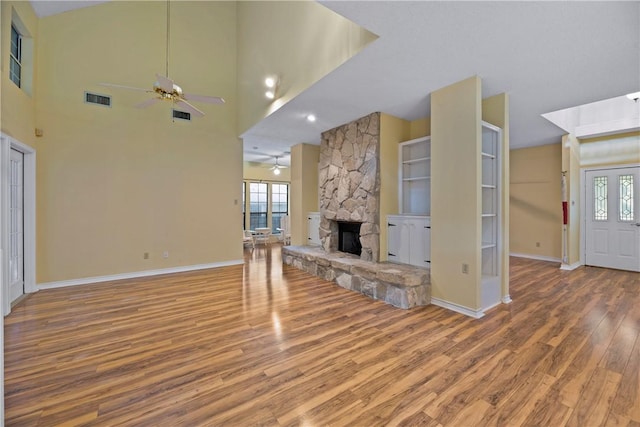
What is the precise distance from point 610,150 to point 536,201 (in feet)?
5.14

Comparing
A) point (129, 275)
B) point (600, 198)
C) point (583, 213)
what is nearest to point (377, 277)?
point (129, 275)

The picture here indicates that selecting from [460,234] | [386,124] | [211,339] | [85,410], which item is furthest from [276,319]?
[386,124]

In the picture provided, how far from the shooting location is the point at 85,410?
1.74 m

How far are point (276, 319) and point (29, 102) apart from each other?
491cm

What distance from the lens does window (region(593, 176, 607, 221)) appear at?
5607 millimetres

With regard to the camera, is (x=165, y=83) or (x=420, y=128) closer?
(x=165, y=83)

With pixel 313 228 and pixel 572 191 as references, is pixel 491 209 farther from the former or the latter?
pixel 313 228

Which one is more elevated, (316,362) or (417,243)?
(417,243)

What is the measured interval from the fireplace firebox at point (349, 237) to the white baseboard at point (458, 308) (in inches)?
71.8

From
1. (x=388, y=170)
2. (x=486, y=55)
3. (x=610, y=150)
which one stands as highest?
→ (x=486, y=55)

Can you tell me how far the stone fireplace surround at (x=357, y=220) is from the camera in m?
3.61

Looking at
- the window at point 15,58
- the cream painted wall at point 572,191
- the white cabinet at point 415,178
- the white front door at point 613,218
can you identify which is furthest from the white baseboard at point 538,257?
the window at point 15,58

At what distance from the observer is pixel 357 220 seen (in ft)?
16.0

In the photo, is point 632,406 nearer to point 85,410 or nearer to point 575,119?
point 85,410
